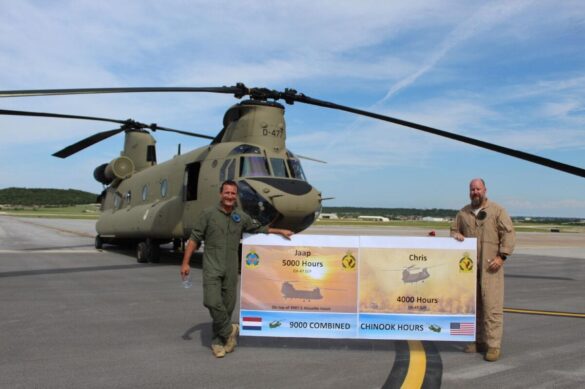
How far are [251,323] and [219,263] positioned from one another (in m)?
0.98

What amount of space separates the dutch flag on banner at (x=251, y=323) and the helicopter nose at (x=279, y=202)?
551 centimetres

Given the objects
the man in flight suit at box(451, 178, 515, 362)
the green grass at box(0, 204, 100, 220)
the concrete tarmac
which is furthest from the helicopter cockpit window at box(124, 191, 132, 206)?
the green grass at box(0, 204, 100, 220)

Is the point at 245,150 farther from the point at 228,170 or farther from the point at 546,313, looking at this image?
the point at 546,313

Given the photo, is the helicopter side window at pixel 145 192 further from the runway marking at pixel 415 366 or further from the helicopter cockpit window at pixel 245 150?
the runway marking at pixel 415 366

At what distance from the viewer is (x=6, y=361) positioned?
5.11m

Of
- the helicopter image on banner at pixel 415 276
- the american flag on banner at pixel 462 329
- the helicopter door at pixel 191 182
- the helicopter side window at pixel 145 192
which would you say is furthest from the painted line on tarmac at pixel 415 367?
the helicopter side window at pixel 145 192

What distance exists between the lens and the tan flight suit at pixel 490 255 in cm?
566

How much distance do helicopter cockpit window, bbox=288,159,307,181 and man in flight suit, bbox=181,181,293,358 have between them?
23.5 ft

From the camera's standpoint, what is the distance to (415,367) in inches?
203

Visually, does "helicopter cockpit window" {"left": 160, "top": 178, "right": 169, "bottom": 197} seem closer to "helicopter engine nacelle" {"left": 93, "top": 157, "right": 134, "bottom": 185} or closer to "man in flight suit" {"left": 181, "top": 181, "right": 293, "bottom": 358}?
"helicopter engine nacelle" {"left": 93, "top": 157, "right": 134, "bottom": 185}

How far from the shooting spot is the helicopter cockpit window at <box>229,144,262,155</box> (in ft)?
41.7

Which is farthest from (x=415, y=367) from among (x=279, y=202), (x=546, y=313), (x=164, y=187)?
(x=164, y=187)

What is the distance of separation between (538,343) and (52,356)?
5748 millimetres

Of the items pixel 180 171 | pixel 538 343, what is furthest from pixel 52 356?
pixel 180 171
